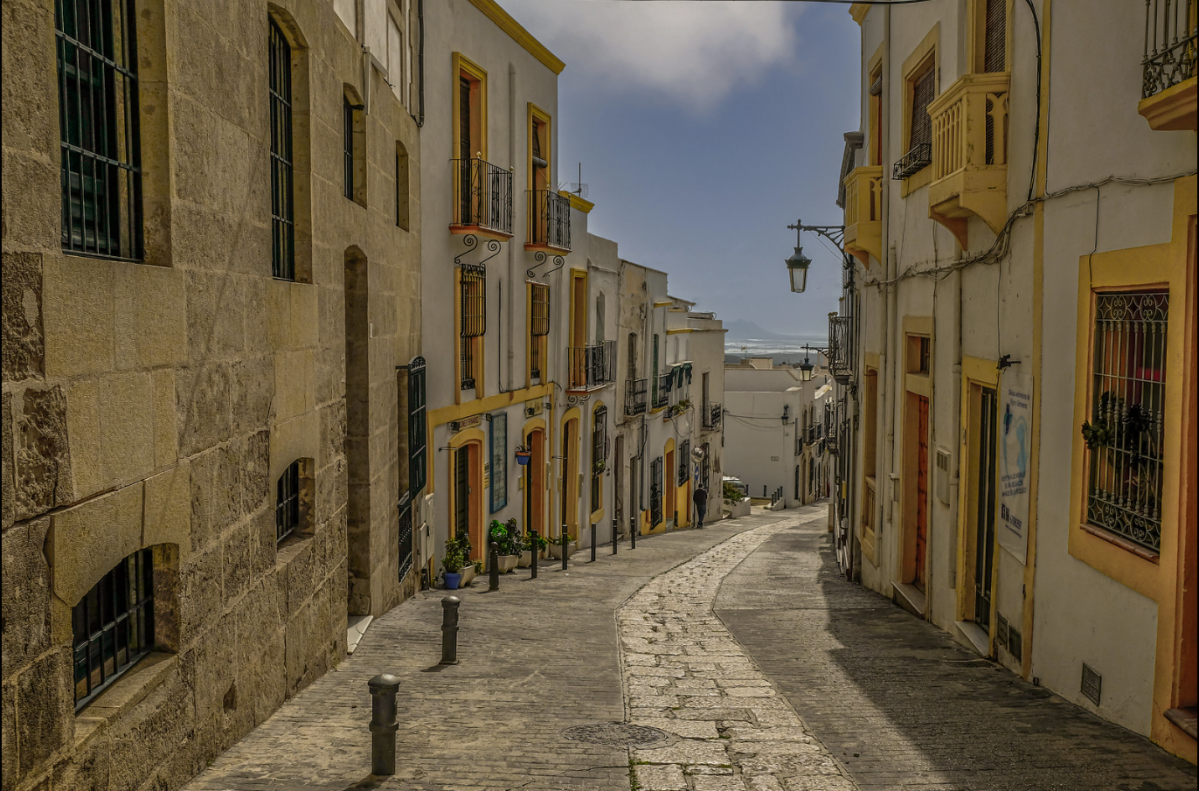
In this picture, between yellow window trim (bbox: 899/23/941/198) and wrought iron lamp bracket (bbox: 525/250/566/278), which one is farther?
wrought iron lamp bracket (bbox: 525/250/566/278)

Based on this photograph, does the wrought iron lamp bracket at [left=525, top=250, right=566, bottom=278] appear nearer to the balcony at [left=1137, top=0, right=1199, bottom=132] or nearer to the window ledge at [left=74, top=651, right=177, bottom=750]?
the balcony at [left=1137, top=0, right=1199, bottom=132]

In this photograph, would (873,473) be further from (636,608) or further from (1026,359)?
(1026,359)

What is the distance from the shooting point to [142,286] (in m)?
4.96

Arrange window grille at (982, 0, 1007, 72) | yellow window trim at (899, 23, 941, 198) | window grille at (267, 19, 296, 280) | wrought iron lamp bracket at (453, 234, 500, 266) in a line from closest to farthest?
window grille at (267, 19, 296, 280) → window grille at (982, 0, 1007, 72) → yellow window trim at (899, 23, 941, 198) → wrought iron lamp bracket at (453, 234, 500, 266)

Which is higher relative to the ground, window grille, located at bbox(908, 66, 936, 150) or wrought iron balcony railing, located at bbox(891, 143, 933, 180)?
window grille, located at bbox(908, 66, 936, 150)

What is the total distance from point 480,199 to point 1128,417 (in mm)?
10199

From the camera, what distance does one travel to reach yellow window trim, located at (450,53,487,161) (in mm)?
14352

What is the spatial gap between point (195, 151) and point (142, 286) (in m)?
1.05

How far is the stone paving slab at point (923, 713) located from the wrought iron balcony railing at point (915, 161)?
16.4 feet

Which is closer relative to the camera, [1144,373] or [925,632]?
[1144,373]

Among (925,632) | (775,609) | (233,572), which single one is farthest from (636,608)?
(233,572)

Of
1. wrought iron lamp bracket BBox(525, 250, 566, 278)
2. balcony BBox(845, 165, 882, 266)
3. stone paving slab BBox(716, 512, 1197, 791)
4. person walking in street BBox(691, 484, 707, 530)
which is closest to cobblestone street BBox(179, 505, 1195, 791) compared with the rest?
stone paving slab BBox(716, 512, 1197, 791)

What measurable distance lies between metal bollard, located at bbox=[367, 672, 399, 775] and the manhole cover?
1.33 metres

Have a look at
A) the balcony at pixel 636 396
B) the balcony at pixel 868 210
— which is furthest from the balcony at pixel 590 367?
the balcony at pixel 868 210
